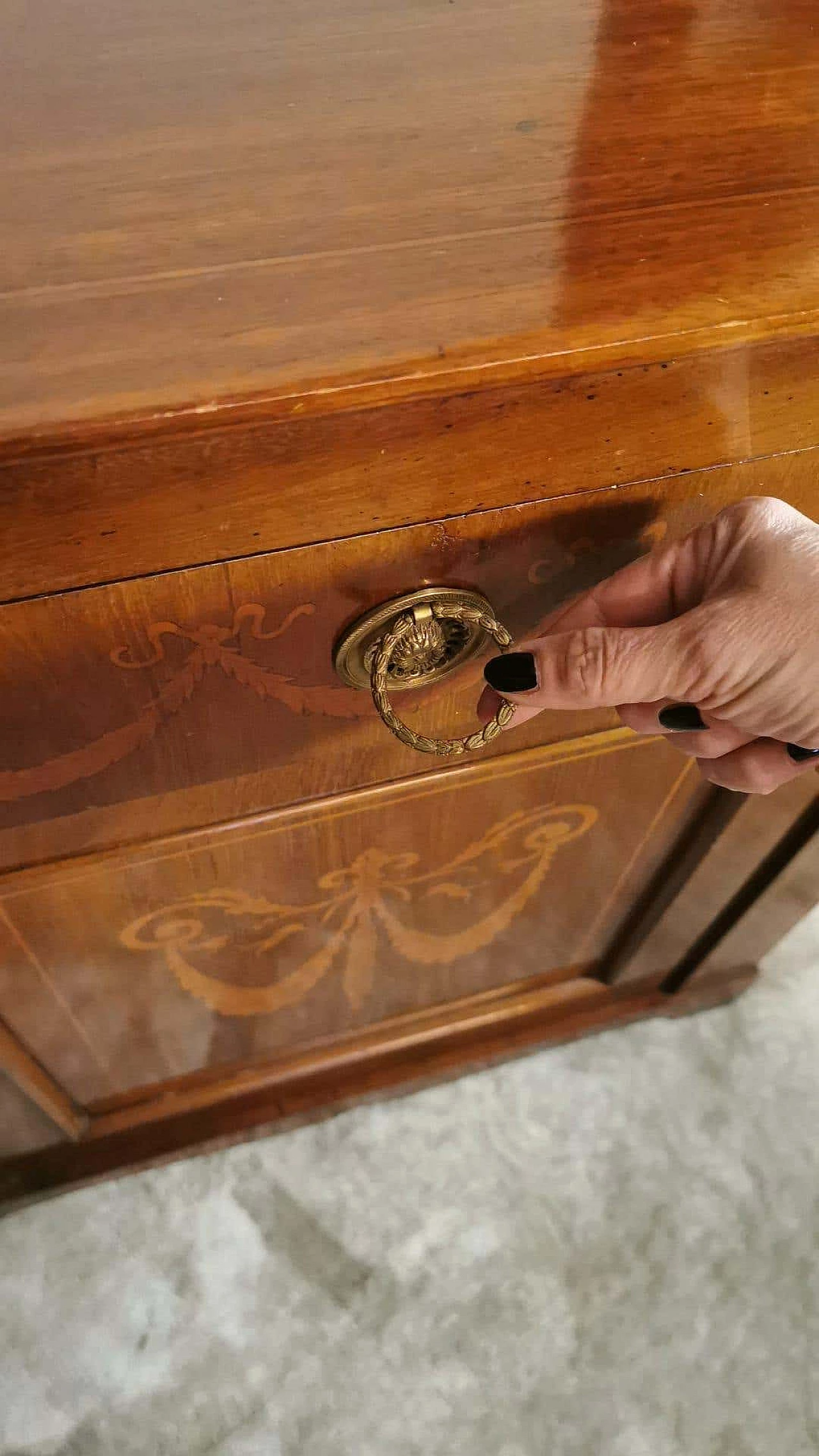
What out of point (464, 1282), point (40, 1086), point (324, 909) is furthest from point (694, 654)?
point (464, 1282)

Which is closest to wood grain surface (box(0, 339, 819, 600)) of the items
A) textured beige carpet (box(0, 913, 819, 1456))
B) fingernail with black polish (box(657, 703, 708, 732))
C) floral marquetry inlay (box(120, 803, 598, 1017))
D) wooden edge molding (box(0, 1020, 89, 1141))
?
fingernail with black polish (box(657, 703, 708, 732))

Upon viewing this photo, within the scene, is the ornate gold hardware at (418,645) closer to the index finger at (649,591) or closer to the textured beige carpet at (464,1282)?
the index finger at (649,591)

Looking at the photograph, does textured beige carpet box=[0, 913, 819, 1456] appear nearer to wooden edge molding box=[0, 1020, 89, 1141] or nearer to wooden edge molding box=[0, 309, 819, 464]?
wooden edge molding box=[0, 1020, 89, 1141]

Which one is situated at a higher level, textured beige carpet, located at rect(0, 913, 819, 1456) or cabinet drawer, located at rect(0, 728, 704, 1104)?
cabinet drawer, located at rect(0, 728, 704, 1104)

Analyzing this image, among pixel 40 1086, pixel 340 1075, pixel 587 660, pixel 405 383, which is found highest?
pixel 405 383

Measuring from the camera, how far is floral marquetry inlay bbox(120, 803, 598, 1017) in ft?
1.80

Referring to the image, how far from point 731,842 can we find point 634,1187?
14.5 inches

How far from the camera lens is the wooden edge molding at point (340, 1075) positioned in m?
0.77

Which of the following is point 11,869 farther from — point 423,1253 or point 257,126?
point 423,1253

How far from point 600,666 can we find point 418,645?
0.07 meters

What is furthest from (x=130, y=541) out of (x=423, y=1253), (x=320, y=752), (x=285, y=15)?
(x=423, y=1253)

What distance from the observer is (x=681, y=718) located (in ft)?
1.40

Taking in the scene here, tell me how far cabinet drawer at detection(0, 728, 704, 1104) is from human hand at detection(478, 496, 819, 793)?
0.13 metres

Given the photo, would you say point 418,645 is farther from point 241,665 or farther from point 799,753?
point 799,753
